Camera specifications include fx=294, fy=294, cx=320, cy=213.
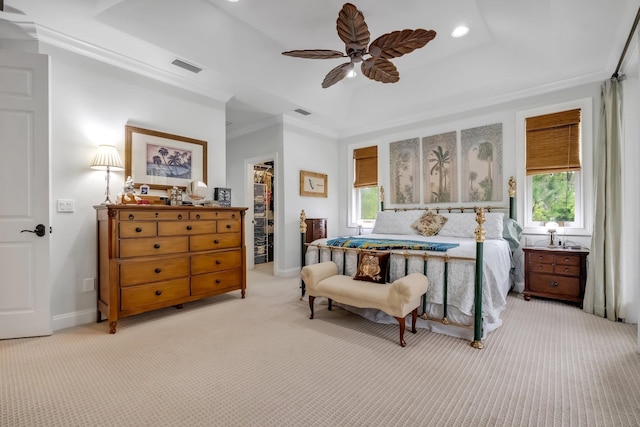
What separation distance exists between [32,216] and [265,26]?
3109 millimetres

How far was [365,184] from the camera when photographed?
20.3 feet

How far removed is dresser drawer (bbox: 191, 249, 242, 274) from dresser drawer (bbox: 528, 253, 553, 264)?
3.85 metres

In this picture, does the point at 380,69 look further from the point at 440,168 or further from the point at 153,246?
the point at 153,246

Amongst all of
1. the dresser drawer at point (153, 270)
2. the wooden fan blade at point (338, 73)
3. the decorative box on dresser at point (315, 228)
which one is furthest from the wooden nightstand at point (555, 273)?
the dresser drawer at point (153, 270)

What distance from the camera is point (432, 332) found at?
2.86 m

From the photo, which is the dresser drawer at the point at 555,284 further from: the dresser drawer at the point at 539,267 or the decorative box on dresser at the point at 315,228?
the decorative box on dresser at the point at 315,228

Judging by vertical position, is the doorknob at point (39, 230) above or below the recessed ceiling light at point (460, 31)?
below

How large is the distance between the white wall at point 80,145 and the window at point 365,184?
4.02 metres

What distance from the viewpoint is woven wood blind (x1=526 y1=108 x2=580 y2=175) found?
157 inches

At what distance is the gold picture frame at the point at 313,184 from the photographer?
5766 mm

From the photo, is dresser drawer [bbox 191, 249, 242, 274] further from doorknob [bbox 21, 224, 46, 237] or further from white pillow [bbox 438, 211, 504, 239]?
white pillow [bbox 438, 211, 504, 239]

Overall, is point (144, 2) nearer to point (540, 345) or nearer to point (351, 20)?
point (351, 20)

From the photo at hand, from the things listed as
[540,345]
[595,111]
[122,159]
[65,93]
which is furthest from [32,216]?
[595,111]

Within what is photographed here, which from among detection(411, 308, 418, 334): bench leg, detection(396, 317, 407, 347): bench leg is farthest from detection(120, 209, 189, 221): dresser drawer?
detection(411, 308, 418, 334): bench leg
